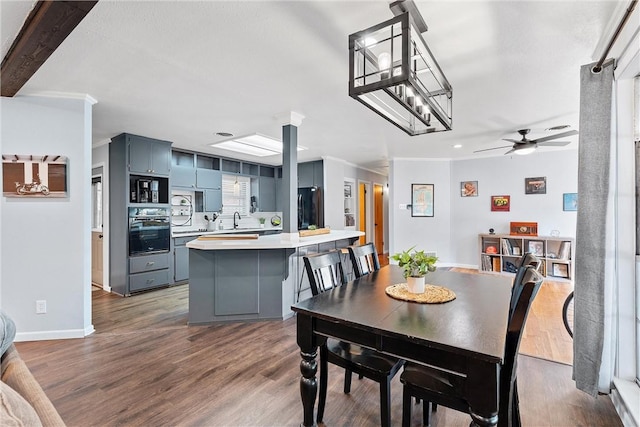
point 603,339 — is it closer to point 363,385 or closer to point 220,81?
point 363,385

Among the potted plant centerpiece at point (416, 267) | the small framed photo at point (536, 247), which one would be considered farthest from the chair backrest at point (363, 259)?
the small framed photo at point (536, 247)

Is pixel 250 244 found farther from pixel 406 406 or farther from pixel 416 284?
pixel 406 406

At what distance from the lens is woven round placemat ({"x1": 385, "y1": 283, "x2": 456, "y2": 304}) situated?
1789mm

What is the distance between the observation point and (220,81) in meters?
2.64

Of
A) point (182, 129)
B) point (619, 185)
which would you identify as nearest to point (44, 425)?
point (619, 185)

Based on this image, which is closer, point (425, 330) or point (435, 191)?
point (425, 330)

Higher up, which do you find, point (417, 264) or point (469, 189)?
point (469, 189)

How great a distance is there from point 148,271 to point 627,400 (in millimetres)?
5287

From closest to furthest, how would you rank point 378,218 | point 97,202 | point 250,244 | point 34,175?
point 34,175
point 250,244
point 97,202
point 378,218

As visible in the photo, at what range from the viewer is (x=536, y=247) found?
18.1ft

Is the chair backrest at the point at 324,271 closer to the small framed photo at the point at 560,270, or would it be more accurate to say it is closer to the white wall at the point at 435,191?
the white wall at the point at 435,191

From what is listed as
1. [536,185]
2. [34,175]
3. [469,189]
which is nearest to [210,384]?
[34,175]

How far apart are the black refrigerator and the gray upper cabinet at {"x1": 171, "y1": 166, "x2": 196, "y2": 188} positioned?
2.15m

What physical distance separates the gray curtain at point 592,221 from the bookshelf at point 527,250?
3.90m
